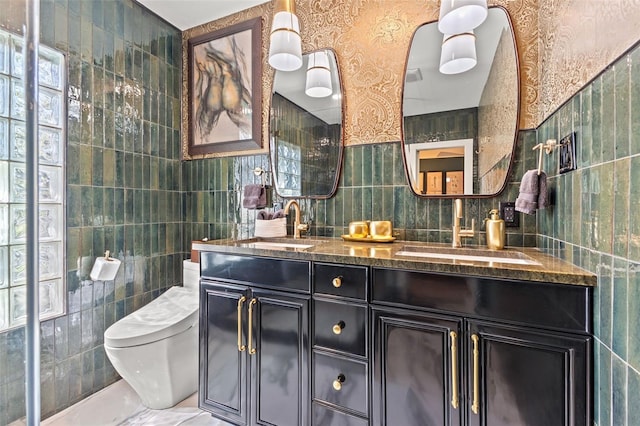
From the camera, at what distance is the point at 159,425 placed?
1686mm

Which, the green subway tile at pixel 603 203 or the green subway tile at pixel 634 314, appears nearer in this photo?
the green subway tile at pixel 634 314

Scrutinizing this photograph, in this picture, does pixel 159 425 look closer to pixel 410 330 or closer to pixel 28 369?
pixel 28 369

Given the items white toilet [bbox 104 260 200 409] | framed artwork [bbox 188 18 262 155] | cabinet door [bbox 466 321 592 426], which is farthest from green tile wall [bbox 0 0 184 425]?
cabinet door [bbox 466 321 592 426]

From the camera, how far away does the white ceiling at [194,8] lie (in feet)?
7.10

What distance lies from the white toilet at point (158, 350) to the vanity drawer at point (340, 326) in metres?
0.89

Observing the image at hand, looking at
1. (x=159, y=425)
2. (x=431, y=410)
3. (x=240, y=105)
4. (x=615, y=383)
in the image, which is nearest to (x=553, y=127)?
(x=615, y=383)

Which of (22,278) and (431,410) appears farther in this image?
(431,410)

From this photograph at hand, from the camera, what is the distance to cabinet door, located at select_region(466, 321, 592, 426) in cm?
96

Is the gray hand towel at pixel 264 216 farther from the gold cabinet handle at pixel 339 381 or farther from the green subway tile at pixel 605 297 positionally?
the green subway tile at pixel 605 297

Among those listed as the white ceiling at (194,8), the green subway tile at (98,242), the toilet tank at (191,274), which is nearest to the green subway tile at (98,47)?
the white ceiling at (194,8)

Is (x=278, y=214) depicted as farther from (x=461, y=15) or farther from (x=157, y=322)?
(x=461, y=15)

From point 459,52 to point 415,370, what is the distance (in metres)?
1.51

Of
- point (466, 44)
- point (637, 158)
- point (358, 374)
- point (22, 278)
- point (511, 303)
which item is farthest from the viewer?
point (466, 44)

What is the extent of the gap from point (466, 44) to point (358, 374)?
1.64m
